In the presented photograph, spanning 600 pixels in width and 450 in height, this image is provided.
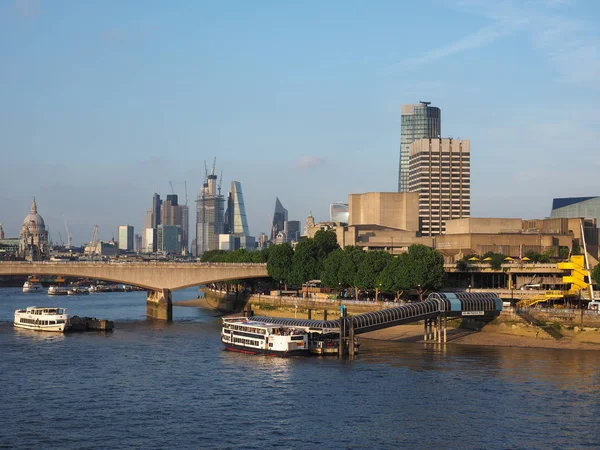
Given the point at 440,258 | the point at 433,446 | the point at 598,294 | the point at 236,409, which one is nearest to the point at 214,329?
the point at 440,258

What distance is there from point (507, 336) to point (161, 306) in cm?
7671

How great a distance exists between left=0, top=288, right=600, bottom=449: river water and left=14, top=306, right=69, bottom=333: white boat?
21.4 meters

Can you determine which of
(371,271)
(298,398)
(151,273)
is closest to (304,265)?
(371,271)

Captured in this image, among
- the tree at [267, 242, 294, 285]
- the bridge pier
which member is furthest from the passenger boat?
the tree at [267, 242, 294, 285]

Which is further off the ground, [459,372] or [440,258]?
[440,258]

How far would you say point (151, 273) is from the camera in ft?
593

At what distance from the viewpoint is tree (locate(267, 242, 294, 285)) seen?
188 m

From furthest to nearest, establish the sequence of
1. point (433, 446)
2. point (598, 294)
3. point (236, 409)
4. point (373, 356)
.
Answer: point (598, 294), point (373, 356), point (236, 409), point (433, 446)

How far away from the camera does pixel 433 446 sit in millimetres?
66500

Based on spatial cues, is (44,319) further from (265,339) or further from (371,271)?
(371,271)

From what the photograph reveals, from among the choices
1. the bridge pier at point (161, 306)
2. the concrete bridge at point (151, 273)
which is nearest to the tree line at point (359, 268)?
the concrete bridge at point (151, 273)

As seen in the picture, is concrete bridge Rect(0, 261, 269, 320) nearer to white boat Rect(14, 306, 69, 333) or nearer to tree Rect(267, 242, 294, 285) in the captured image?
tree Rect(267, 242, 294, 285)

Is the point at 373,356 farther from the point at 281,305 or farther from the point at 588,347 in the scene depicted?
the point at 281,305

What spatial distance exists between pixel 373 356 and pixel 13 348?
155ft
